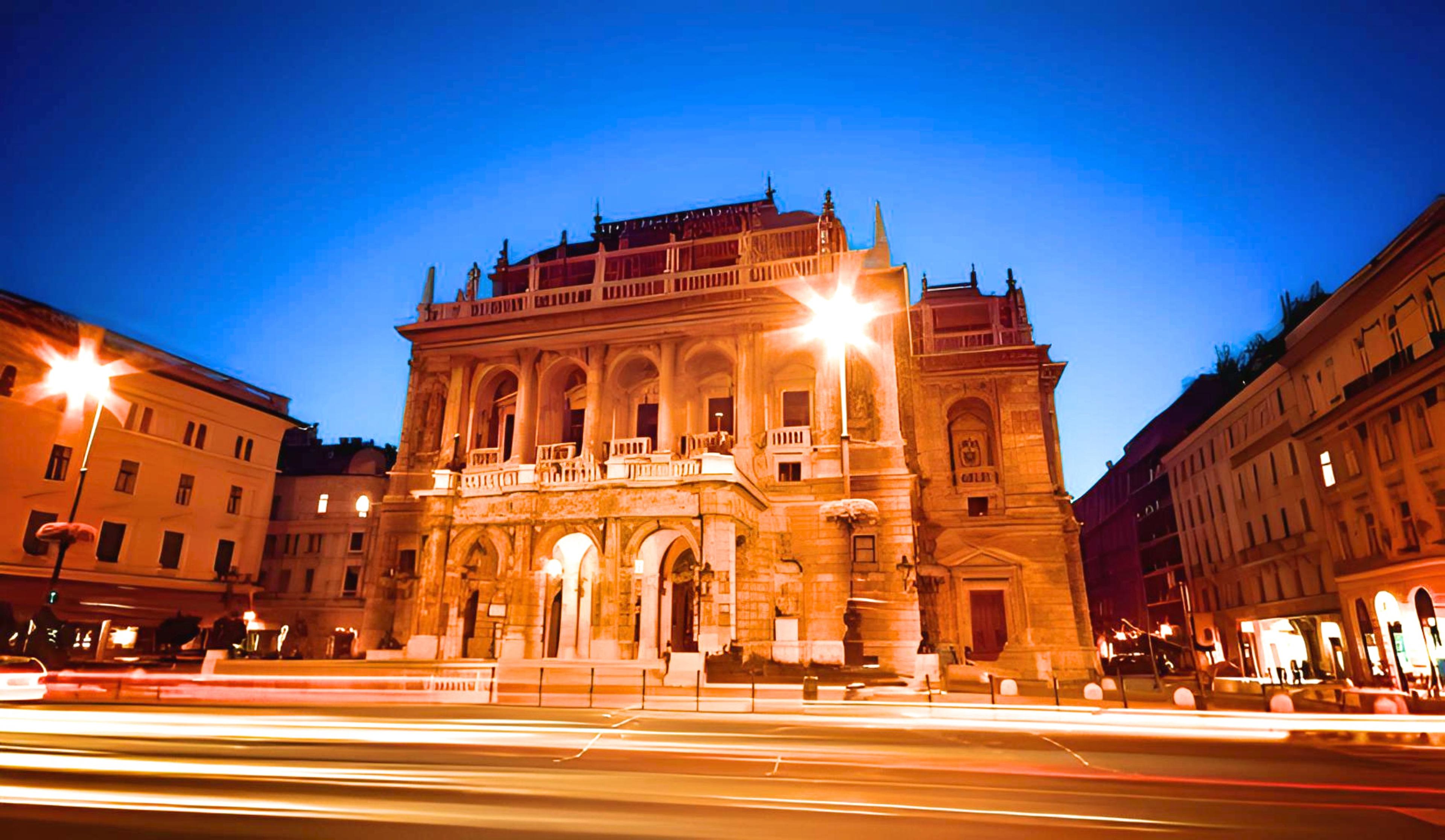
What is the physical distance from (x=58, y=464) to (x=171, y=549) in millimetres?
6881

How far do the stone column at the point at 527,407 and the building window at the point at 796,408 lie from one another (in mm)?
11628

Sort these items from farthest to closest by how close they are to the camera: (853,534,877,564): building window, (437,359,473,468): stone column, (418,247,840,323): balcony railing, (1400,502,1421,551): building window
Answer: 1. (437,359,473,468): stone column
2. (418,247,840,323): balcony railing
3. (853,534,877,564): building window
4. (1400,502,1421,551): building window

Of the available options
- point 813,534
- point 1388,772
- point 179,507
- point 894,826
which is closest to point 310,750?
point 894,826

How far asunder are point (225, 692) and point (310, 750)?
14826 millimetres

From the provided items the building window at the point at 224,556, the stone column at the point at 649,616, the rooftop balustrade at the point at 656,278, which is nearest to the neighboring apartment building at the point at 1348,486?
the rooftop balustrade at the point at 656,278

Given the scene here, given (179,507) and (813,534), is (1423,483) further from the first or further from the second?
(179,507)

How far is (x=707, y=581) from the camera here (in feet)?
83.5

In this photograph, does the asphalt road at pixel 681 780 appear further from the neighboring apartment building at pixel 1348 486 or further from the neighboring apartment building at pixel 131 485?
the neighboring apartment building at pixel 131 485

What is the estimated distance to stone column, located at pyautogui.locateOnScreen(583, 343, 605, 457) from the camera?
33375 mm

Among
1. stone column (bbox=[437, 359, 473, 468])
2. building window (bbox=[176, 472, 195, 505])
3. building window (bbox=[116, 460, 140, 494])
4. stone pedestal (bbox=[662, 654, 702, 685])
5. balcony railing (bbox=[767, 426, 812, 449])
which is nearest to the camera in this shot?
stone pedestal (bbox=[662, 654, 702, 685])

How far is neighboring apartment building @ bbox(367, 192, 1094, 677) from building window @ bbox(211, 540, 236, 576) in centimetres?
1400

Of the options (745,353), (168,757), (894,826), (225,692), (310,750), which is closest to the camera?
(894,826)

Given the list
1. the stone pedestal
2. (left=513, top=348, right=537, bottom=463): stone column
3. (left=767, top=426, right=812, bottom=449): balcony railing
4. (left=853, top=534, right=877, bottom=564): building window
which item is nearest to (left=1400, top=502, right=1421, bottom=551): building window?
(left=853, top=534, right=877, bottom=564): building window

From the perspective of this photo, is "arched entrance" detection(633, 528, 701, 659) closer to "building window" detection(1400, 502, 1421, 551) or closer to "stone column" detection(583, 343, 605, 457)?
"stone column" detection(583, 343, 605, 457)
